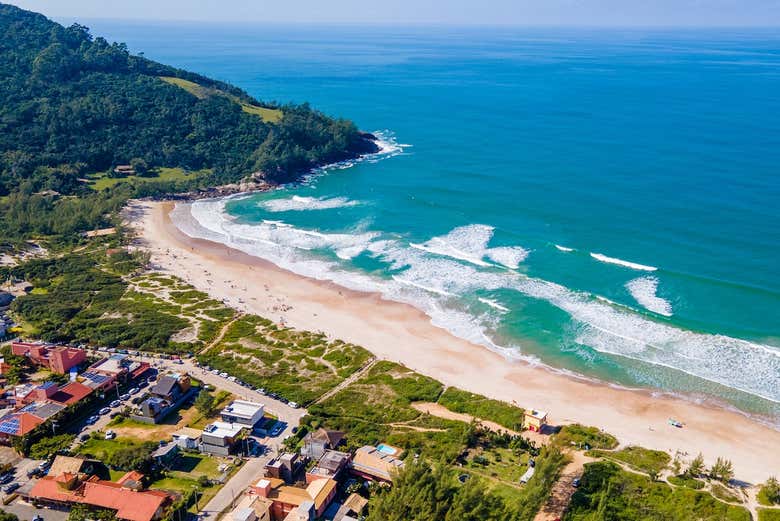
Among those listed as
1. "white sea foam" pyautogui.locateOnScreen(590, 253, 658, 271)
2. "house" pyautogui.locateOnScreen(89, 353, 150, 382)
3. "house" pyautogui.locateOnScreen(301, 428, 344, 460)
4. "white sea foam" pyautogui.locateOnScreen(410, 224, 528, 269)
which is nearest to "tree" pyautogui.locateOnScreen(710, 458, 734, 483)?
"house" pyautogui.locateOnScreen(301, 428, 344, 460)

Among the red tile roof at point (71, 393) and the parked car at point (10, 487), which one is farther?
the red tile roof at point (71, 393)

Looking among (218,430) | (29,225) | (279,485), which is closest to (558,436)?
(279,485)

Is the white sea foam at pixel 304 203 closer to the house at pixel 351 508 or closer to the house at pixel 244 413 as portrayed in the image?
the house at pixel 244 413

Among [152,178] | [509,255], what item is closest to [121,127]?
[152,178]

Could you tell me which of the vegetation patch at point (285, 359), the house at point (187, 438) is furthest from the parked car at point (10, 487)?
the vegetation patch at point (285, 359)

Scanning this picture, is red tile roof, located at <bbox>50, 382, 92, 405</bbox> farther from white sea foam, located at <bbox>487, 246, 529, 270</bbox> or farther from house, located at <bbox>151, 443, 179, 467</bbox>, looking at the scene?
white sea foam, located at <bbox>487, 246, 529, 270</bbox>

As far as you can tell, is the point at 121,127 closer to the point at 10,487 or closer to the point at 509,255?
the point at 509,255
